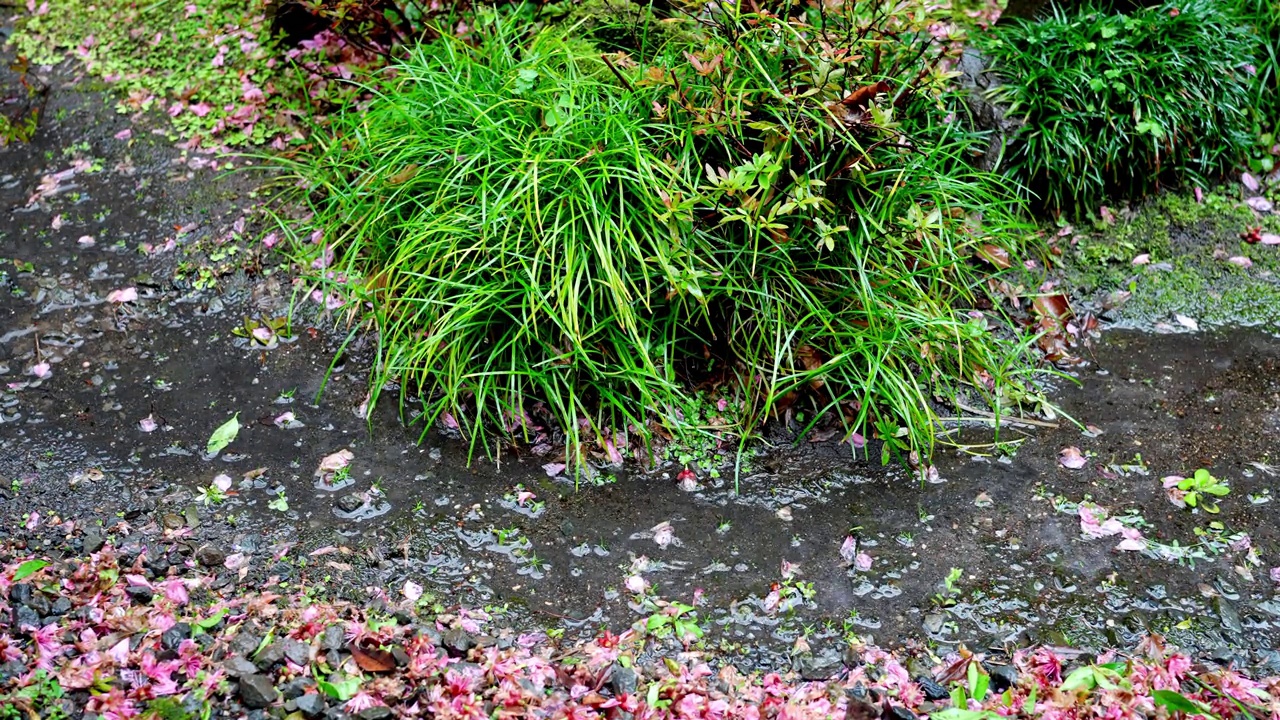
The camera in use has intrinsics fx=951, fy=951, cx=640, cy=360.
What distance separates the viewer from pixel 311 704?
2271 millimetres

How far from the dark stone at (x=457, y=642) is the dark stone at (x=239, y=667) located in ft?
1.58

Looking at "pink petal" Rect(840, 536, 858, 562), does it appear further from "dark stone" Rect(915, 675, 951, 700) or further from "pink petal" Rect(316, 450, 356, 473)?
"pink petal" Rect(316, 450, 356, 473)

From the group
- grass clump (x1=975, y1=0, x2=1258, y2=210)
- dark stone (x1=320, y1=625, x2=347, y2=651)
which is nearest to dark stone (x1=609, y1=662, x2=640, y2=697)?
dark stone (x1=320, y1=625, x2=347, y2=651)

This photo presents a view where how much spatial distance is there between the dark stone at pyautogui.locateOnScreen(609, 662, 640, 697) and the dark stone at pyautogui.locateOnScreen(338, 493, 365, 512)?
1.04 meters

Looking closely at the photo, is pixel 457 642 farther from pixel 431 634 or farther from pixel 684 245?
pixel 684 245

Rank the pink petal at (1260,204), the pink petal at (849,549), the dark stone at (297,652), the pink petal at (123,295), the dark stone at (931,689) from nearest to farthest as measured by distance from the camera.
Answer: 1. the dark stone at (297,652)
2. the dark stone at (931,689)
3. the pink petal at (849,549)
4. the pink petal at (123,295)
5. the pink petal at (1260,204)

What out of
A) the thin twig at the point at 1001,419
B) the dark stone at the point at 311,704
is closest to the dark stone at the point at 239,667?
the dark stone at the point at 311,704

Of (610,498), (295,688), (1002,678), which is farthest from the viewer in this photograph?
(610,498)

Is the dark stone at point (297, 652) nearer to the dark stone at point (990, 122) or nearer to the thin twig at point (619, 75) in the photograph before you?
the thin twig at point (619, 75)

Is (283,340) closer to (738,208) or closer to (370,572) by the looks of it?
(370,572)

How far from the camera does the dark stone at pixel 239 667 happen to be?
233 cm

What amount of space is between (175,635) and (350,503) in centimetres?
70

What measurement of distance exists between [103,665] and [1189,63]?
4.70 metres

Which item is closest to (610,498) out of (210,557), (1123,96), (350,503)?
(350,503)
